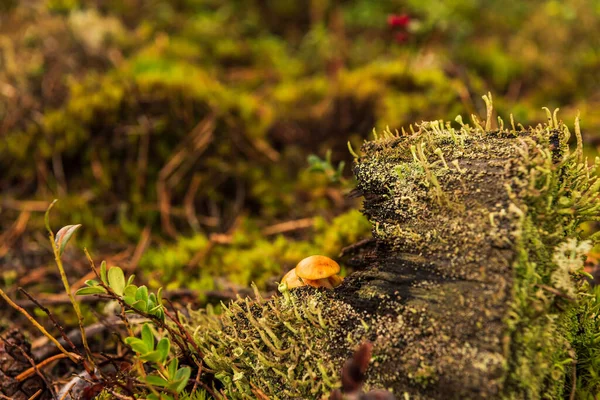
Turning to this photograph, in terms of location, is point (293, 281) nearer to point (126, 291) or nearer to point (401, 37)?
point (126, 291)

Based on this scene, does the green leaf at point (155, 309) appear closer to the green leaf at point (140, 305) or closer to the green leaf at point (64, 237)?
the green leaf at point (140, 305)

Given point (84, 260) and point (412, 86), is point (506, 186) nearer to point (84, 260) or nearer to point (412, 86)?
point (84, 260)

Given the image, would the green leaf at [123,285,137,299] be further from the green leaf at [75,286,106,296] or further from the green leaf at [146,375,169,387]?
the green leaf at [146,375,169,387]

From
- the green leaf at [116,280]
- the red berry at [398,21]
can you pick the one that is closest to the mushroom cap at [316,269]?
the green leaf at [116,280]

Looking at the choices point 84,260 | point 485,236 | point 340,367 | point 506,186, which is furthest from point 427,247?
point 84,260

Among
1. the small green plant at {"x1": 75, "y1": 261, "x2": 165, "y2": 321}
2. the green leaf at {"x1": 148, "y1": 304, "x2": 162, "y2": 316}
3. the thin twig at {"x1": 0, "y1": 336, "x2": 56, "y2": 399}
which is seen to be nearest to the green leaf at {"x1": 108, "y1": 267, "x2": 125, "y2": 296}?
the small green plant at {"x1": 75, "y1": 261, "x2": 165, "y2": 321}

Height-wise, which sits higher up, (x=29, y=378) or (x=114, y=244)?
(x=29, y=378)

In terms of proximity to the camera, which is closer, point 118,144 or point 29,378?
point 29,378
